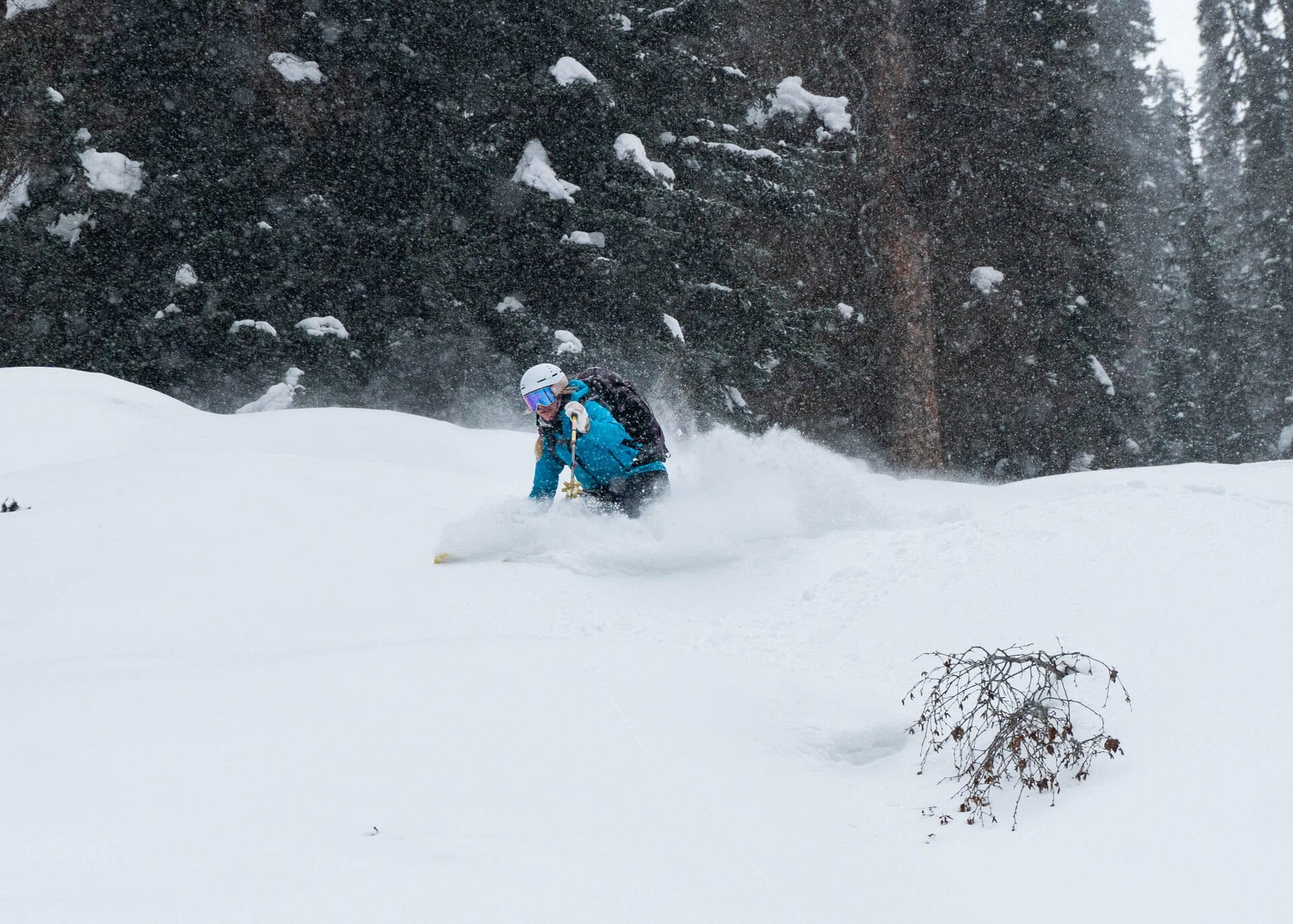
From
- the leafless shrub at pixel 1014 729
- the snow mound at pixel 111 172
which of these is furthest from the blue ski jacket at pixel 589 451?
the snow mound at pixel 111 172

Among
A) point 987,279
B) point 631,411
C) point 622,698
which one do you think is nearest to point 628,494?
point 631,411

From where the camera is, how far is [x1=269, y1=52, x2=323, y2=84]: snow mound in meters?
15.6

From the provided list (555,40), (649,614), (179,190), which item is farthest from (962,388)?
(649,614)

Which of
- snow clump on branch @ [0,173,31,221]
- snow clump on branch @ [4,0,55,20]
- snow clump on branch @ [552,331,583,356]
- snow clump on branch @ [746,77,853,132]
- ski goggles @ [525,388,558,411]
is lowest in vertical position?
ski goggles @ [525,388,558,411]

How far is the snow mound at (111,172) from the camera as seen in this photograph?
562 inches

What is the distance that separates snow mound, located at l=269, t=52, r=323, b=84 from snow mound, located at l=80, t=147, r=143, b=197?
2631 millimetres

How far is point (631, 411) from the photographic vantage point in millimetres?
7754

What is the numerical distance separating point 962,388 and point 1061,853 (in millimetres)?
17674

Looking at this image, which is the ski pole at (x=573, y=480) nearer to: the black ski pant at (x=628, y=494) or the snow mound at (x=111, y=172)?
the black ski pant at (x=628, y=494)

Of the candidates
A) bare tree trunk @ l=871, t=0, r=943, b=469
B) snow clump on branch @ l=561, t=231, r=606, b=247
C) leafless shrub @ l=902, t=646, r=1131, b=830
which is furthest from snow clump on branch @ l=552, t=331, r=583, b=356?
leafless shrub @ l=902, t=646, r=1131, b=830

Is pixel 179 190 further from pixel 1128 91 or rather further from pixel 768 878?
pixel 1128 91

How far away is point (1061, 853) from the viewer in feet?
9.51

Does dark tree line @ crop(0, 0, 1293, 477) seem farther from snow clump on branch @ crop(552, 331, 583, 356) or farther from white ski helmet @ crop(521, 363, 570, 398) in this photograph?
white ski helmet @ crop(521, 363, 570, 398)

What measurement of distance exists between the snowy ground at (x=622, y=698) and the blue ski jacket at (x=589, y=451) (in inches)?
12.8
